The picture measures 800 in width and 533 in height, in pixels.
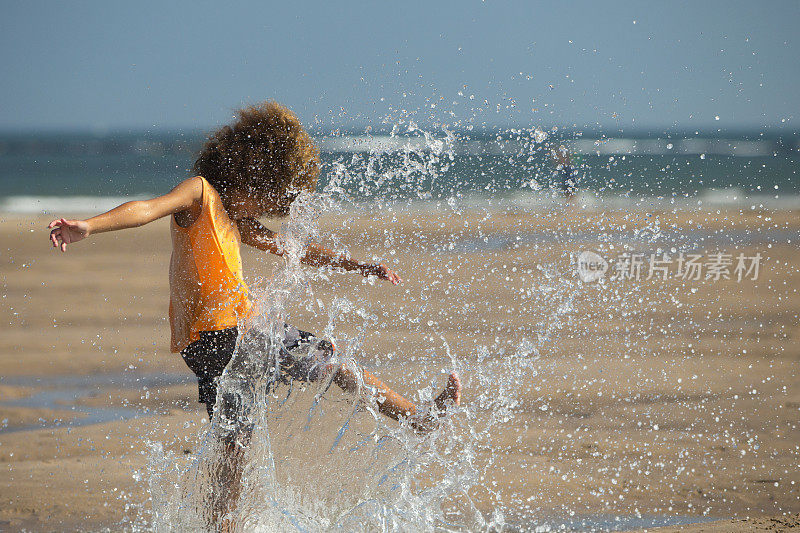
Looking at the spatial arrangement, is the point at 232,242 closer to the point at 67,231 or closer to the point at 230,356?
the point at 230,356

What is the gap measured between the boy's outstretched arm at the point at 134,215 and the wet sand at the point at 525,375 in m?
0.47

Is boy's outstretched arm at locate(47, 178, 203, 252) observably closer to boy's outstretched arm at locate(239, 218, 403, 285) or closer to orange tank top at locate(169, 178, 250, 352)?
orange tank top at locate(169, 178, 250, 352)

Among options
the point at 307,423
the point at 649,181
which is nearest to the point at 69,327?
the point at 307,423

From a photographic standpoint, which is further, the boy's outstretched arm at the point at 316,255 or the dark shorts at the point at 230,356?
the boy's outstretched arm at the point at 316,255

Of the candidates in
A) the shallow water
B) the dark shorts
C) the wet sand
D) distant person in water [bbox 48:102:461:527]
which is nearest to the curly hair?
distant person in water [bbox 48:102:461:527]

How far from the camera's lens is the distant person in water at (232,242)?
2.78 m

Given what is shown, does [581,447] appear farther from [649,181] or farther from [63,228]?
[649,181]

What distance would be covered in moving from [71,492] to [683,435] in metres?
3.29

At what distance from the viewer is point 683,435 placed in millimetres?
4613

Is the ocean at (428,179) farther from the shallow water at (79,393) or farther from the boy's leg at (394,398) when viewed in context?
the shallow water at (79,393)

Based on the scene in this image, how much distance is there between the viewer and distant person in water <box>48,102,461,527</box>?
2781 mm

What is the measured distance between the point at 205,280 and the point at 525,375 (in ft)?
12.1

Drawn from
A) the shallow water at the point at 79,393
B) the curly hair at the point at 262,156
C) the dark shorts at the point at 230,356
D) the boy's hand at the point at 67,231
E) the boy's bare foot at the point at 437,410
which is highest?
the curly hair at the point at 262,156

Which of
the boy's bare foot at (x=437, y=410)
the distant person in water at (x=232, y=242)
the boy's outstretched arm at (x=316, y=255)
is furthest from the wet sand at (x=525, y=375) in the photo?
the boy's bare foot at (x=437, y=410)
